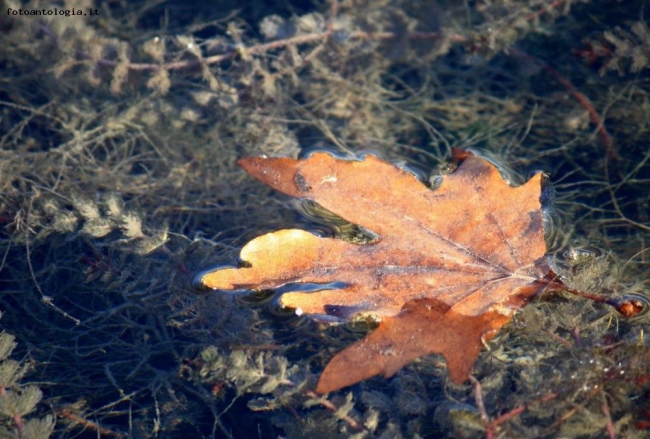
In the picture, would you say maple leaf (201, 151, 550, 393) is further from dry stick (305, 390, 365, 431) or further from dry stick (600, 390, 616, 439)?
dry stick (600, 390, 616, 439)

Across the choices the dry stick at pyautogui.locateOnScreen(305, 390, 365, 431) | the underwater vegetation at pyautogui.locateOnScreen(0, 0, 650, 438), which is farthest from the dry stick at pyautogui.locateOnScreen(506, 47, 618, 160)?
the dry stick at pyautogui.locateOnScreen(305, 390, 365, 431)

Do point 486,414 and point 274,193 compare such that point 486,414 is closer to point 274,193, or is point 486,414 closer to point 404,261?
point 404,261

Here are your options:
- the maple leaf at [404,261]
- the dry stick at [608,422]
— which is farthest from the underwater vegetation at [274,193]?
the maple leaf at [404,261]

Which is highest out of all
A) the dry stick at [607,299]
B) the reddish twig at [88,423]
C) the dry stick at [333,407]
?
the dry stick at [607,299]

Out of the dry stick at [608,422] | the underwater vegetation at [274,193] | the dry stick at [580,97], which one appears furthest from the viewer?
the dry stick at [580,97]

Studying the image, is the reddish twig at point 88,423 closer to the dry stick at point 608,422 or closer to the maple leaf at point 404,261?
the maple leaf at point 404,261

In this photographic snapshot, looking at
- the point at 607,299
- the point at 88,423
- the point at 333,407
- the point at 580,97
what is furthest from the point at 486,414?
the point at 580,97

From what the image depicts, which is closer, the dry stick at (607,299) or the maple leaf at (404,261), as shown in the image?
the maple leaf at (404,261)

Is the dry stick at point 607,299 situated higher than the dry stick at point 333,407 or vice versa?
the dry stick at point 607,299
